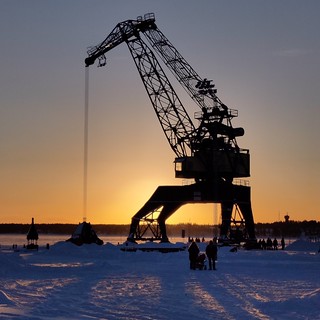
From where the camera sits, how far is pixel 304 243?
7450 centimetres

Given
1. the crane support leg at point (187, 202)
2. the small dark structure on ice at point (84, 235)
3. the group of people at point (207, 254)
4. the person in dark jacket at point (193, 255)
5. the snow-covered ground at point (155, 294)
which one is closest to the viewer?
the snow-covered ground at point (155, 294)

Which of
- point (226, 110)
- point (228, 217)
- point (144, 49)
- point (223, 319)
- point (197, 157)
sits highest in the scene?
point (144, 49)

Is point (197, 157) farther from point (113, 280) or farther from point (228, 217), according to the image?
point (113, 280)

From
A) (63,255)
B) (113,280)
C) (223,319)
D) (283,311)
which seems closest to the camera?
(223,319)

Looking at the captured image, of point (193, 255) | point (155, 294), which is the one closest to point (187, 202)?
point (193, 255)

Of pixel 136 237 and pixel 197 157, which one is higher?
pixel 197 157

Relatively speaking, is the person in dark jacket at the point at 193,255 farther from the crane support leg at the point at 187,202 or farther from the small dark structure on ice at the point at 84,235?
the crane support leg at the point at 187,202

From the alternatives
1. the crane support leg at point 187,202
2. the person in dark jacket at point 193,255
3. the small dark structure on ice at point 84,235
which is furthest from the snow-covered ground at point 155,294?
the crane support leg at point 187,202

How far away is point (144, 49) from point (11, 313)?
62.8m

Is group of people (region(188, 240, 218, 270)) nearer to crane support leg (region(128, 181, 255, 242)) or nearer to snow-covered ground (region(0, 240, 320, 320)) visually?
snow-covered ground (region(0, 240, 320, 320))

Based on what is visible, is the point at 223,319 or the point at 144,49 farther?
the point at 144,49

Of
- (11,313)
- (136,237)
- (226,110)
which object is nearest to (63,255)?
(136,237)

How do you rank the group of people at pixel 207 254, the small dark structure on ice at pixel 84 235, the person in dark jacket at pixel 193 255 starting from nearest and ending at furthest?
1. the group of people at pixel 207 254
2. the person in dark jacket at pixel 193 255
3. the small dark structure on ice at pixel 84 235

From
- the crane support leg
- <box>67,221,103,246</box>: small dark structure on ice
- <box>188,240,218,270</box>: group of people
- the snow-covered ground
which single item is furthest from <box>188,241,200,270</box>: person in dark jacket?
the crane support leg
